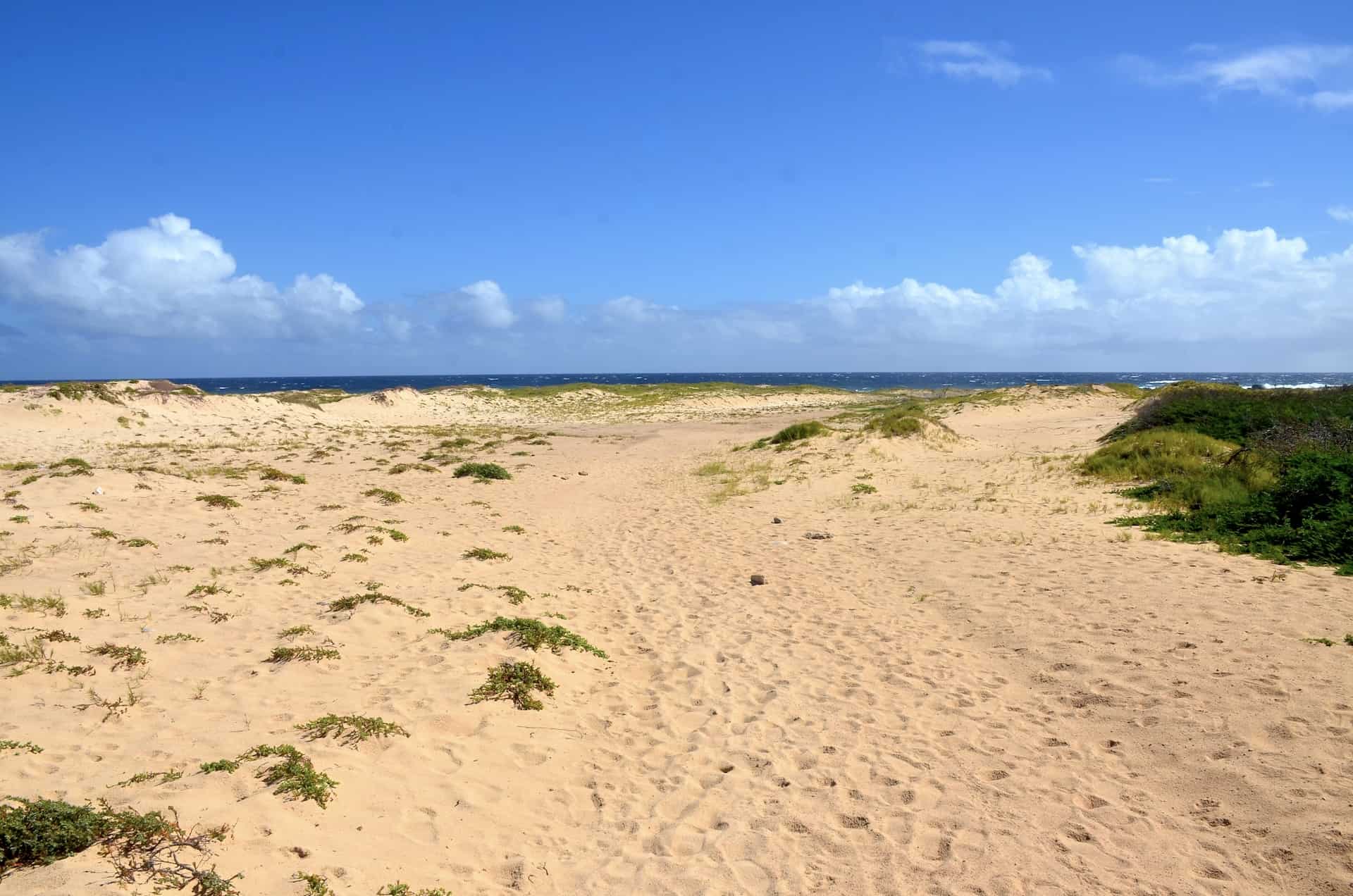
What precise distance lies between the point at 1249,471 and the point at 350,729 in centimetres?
1619

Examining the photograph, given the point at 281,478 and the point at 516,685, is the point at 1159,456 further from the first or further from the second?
the point at 281,478

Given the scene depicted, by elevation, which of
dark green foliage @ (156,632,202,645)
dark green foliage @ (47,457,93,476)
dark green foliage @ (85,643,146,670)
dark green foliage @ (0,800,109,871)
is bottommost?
dark green foliage @ (156,632,202,645)

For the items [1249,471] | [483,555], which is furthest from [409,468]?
Result: [1249,471]

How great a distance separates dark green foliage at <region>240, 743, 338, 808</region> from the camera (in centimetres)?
470

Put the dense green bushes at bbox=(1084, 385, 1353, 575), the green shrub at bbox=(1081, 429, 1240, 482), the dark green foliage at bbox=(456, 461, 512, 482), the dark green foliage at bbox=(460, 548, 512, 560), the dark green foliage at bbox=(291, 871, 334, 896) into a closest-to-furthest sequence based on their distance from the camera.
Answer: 1. the dark green foliage at bbox=(291, 871, 334, 896)
2. the dense green bushes at bbox=(1084, 385, 1353, 575)
3. the dark green foliage at bbox=(460, 548, 512, 560)
4. the green shrub at bbox=(1081, 429, 1240, 482)
5. the dark green foliage at bbox=(456, 461, 512, 482)

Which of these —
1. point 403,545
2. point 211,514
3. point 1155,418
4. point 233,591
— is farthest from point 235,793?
point 1155,418

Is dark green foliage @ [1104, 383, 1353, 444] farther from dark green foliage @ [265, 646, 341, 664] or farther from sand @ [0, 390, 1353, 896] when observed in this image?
dark green foliage @ [265, 646, 341, 664]

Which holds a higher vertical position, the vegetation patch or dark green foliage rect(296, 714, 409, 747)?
the vegetation patch

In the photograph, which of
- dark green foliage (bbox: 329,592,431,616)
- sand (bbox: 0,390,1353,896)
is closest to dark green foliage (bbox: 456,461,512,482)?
sand (bbox: 0,390,1353,896)

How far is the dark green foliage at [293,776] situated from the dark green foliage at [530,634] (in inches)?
110

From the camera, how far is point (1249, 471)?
14258 millimetres

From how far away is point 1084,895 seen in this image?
13.7 feet

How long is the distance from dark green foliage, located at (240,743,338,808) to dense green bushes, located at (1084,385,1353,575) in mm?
11690

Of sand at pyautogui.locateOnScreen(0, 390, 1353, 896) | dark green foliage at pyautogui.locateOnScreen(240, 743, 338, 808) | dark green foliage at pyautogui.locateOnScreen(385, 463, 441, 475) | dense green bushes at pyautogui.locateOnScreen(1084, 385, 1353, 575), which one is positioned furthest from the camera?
dark green foliage at pyautogui.locateOnScreen(385, 463, 441, 475)
